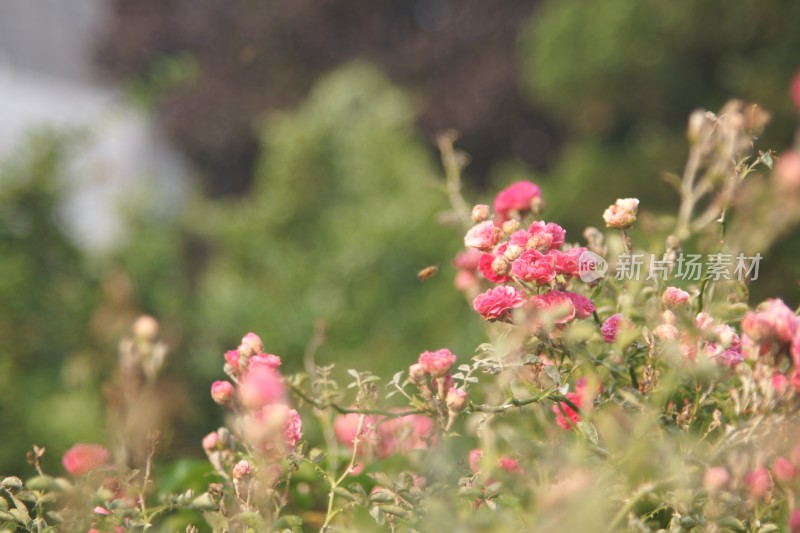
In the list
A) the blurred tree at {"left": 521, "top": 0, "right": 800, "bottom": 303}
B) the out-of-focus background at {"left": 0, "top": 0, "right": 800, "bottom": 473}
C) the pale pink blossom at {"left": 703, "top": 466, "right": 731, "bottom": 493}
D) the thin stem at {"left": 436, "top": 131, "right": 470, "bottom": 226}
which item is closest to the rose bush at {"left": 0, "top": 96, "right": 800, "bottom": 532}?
the pale pink blossom at {"left": 703, "top": 466, "right": 731, "bottom": 493}

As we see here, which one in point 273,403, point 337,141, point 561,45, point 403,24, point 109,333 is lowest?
point 273,403

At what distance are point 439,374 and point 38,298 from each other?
1.40m

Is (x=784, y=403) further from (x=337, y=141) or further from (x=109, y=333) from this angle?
(x=337, y=141)

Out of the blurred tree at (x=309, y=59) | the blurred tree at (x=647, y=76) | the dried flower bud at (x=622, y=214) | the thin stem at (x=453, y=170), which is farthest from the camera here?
the blurred tree at (x=309, y=59)

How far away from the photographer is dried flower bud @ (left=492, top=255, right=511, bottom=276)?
817 mm

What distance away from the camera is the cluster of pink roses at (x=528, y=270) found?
2.51 feet

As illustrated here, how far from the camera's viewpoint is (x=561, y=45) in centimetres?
632

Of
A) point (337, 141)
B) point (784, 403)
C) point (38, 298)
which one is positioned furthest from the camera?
point (337, 141)

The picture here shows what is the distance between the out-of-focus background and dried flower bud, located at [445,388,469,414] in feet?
1.68

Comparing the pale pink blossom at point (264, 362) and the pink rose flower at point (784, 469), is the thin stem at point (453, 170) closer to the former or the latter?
the pale pink blossom at point (264, 362)

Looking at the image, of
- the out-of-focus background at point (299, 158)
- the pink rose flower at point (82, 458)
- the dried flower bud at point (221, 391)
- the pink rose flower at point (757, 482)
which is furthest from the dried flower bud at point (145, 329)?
the pink rose flower at point (757, 482)

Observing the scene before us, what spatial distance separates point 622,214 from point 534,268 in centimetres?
12

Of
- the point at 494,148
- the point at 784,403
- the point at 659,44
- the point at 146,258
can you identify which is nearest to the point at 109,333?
the point at 146,258

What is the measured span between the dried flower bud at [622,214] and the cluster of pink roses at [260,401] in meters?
0.35
